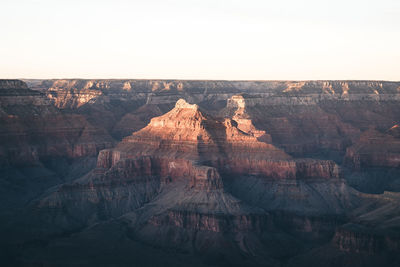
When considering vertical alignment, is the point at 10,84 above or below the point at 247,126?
above

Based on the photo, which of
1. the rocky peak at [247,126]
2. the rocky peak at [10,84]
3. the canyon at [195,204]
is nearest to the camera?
the canyon at [195,204]

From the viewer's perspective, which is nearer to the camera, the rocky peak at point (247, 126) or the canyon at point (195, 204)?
the canyon at point (195, 204)

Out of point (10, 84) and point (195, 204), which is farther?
point (10, 84)

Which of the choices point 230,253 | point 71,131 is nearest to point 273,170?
point 230,253

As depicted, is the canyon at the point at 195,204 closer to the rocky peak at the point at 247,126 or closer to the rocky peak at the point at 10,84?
the rocky peak at the point at 10,84

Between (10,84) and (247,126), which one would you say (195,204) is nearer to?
(247,126)

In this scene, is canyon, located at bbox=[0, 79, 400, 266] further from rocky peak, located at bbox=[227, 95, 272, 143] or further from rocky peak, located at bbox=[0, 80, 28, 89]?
rocky peak, located at bbox=[227, 95, 272, 143]

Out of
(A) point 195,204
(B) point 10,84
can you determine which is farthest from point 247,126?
(A) point 195,204

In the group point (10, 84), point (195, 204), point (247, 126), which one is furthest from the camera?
point (247, 126)

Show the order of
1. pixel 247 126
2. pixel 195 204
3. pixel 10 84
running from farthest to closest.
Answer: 1. pixel 247 126
2. pixel 10 84
3. pixel 195 204

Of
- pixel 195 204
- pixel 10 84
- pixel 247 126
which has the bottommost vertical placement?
pixel 195 204

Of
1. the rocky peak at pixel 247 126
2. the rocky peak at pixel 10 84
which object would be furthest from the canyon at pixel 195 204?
the rocky peak at pixel 247 126
